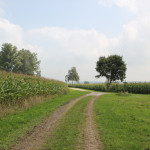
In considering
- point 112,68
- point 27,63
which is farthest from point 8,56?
point 112,68

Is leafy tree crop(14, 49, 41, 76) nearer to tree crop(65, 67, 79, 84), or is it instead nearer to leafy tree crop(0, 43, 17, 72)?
leafy tree crop(0, 43, 17, 72)

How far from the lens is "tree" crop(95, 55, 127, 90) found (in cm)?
3272

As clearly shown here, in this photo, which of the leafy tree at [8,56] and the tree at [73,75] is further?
the tree at [73,75]

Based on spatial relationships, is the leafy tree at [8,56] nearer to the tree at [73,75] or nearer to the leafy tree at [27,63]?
the leafy tree at [27,63]

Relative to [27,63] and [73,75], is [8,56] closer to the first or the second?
[27,63]

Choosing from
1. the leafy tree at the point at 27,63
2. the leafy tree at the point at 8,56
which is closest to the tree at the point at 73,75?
the leafy tree at the point at 27,63

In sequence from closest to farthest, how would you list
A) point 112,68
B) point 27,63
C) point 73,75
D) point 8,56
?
point 112,68 < point 8,56 < point 27,63 < point 73,75

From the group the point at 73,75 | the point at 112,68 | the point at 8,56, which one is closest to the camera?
the point at 112,68

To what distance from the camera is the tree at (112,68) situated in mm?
32719

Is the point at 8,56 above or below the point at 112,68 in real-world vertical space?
above

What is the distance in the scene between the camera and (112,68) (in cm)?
3272

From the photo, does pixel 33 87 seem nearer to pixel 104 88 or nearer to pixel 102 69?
pixel 102 69

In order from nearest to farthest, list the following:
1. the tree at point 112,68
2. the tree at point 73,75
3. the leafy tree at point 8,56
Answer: the tree at point 112,68, the leafy tree at point 8,56, the tree at point 73,75

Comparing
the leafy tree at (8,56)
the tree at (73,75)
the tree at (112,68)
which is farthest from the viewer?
the tree at (73,75)
